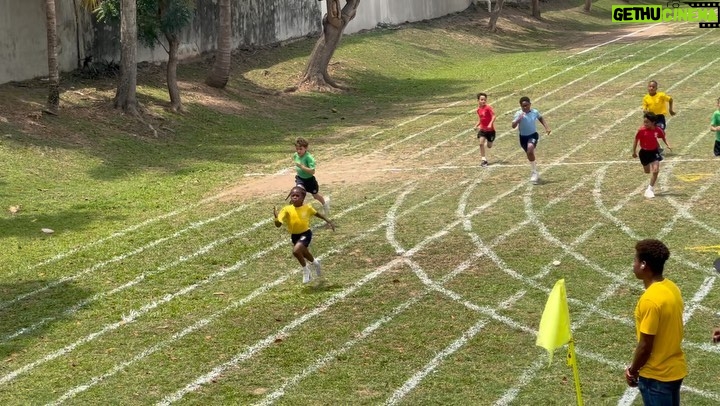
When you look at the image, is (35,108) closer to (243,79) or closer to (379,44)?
(243,79)

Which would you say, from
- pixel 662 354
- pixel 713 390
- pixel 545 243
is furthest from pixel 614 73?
pixel 662 354

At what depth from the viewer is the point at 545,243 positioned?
604 inches

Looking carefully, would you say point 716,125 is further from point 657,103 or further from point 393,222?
point 393,222

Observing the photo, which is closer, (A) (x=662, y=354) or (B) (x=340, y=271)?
(A) (x=662, y=354)

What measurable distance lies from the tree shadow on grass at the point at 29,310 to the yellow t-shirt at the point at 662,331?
7.33 metres

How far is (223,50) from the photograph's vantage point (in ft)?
102

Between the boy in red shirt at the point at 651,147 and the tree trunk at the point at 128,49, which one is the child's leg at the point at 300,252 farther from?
the tree trunk at the point at 128,49

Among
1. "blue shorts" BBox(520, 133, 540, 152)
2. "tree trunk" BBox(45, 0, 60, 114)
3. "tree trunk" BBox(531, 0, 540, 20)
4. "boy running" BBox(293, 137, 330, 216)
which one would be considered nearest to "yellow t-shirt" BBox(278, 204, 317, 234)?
"boy running" BBox(293, 137, 330, 216)

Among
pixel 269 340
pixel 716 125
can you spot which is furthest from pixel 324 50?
pixel 269 340

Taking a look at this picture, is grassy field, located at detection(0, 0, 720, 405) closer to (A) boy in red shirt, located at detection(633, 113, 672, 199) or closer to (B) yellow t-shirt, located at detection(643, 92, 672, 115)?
(A) boy in red shirt, located at detection(633, 113, 672, 199)

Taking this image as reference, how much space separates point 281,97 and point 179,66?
3350 millimetres

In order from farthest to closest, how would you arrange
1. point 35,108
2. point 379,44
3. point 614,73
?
point 379,44, point 614,73, point 35,108

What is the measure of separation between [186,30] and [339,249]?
19.5 m

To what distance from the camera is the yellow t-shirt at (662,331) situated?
7.43 metres
